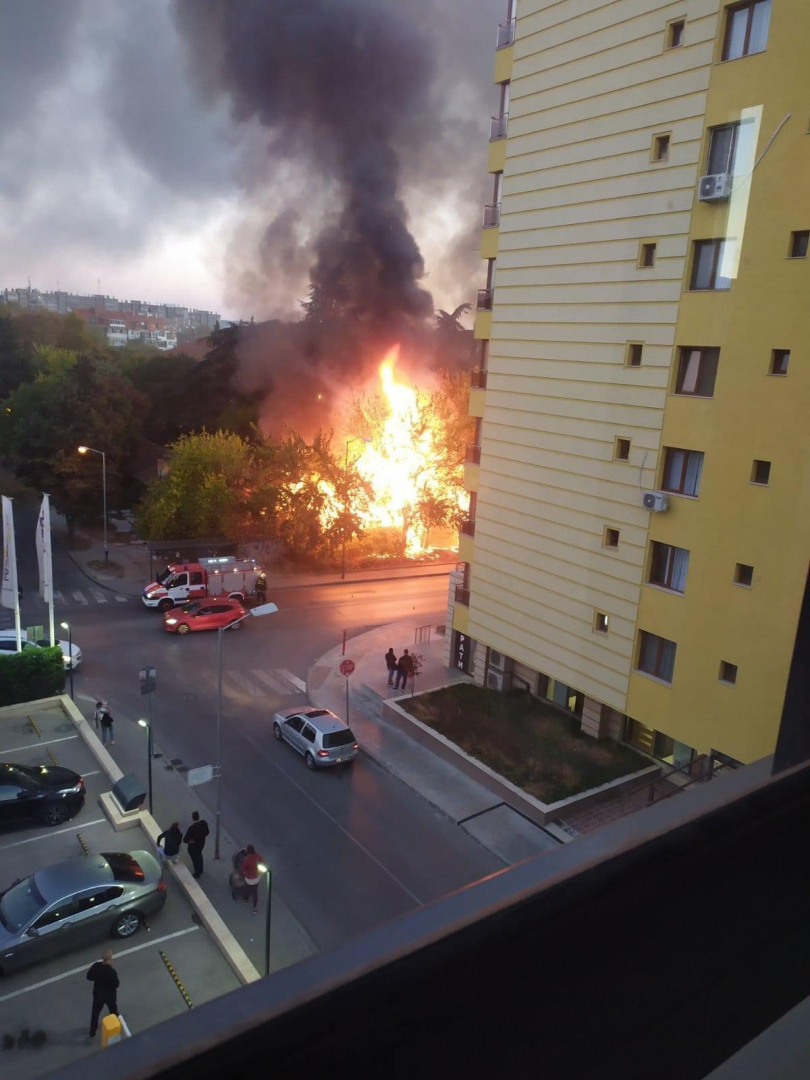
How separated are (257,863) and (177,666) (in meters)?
4.59

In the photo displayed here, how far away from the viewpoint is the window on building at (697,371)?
5410mm

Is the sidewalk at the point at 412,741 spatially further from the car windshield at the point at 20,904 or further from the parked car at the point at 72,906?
the car windshield at the point at 20,904

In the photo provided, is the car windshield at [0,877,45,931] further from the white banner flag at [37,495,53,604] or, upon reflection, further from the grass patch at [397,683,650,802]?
the white banner flag at [37,495,53,604]

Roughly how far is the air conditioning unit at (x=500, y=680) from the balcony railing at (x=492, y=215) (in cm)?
437

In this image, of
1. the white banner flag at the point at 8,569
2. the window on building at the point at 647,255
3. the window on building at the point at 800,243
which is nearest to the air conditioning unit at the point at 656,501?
the window on building at the point at 647,255

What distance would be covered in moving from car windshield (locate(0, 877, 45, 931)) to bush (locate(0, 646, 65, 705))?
372 cm

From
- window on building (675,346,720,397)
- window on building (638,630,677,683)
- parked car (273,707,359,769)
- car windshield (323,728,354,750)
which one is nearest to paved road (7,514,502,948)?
parked car (273,707,359,769)

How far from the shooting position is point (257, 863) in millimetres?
4773

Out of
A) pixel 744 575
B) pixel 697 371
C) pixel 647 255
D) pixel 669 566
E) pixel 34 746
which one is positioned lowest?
pixel 34 746

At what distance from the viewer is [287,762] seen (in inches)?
271

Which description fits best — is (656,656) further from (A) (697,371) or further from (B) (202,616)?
(B) (202,616)

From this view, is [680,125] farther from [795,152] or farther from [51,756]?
[51,756]

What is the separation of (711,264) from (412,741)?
4641 millimetres

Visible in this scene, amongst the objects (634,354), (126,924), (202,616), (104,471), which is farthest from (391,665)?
(104,471)
